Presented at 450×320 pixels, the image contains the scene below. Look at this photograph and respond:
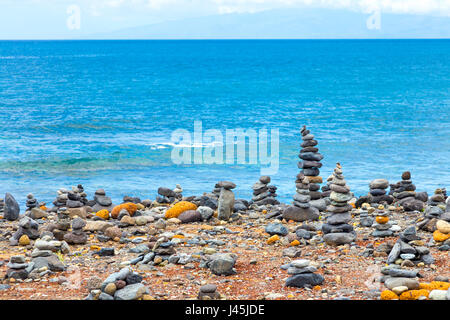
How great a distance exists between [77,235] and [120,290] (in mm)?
5030

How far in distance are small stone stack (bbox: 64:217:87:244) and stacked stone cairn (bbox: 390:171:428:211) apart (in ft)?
32.5

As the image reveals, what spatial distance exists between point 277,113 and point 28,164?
3142 centimetres

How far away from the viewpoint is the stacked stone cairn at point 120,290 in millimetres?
9961

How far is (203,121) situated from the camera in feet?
190

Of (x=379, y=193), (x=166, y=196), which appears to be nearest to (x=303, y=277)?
(x=379, y=193)

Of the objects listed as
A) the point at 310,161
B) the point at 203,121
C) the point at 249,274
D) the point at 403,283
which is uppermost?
the point at 203,121

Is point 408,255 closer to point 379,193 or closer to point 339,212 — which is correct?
point 339,212

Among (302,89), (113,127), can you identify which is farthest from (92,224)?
(302,89)

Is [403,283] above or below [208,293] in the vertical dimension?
above

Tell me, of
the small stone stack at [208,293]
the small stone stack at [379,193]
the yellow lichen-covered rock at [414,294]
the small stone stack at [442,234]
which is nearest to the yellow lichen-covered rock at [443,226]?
the small stone stack at [442,234]

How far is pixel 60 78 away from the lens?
327ft

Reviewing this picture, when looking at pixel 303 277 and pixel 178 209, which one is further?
pixel 178 209

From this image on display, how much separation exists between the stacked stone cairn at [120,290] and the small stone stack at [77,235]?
4.53m
